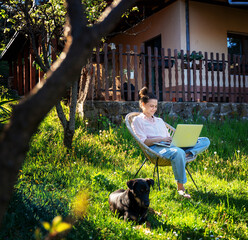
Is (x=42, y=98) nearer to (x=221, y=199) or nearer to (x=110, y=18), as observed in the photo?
(x=110, y=18)

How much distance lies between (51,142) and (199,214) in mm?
2987

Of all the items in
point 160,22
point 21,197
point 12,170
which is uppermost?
point 160,22

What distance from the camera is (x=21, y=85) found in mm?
12367

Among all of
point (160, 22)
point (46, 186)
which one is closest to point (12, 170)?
point (46, 186)

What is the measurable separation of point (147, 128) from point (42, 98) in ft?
11.3

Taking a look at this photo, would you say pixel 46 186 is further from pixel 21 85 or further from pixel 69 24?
pixel 21 85

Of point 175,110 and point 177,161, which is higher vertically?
point 175,110

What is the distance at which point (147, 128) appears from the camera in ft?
14.0

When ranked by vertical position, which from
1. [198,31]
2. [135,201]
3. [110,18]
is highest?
[198,31]

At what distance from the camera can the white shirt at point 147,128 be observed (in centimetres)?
417

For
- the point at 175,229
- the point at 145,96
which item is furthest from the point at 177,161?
the point at 175,229

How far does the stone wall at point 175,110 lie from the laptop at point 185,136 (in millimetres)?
2718

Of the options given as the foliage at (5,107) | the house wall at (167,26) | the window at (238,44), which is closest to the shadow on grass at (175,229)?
→ the foliage at (5,107)

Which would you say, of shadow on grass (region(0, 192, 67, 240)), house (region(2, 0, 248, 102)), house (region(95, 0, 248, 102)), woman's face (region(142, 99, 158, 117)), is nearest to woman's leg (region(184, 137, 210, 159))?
woman's face (region(142, 99, 158, 117))
